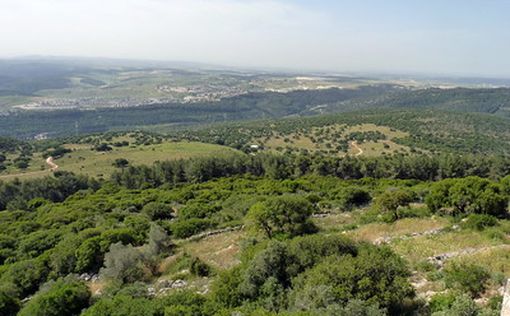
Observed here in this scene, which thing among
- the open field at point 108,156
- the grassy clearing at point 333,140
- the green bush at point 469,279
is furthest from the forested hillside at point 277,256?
the grassy clearing at point 333,140

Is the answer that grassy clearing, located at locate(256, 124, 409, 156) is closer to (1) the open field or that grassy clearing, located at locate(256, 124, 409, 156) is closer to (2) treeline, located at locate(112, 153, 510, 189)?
(1) the open field

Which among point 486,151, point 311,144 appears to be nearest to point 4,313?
point 311,144

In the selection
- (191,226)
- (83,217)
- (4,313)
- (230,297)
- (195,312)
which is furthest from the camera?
(83,217)

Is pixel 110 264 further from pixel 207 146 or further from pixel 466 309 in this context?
pixel 207 146

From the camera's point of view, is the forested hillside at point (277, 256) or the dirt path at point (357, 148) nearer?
the forested hillside at point (277, 256)

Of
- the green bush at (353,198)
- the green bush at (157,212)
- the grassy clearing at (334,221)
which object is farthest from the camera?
the green bush at (157,212)


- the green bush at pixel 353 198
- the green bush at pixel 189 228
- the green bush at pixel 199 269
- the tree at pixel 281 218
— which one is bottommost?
the green bush at pixel 189 228

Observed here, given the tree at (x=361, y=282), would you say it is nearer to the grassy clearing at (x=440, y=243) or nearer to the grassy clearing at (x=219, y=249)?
the grassy clearing at (x=440, y=243)

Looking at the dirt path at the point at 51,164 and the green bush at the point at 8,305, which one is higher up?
the green bush at the point at 8,305
